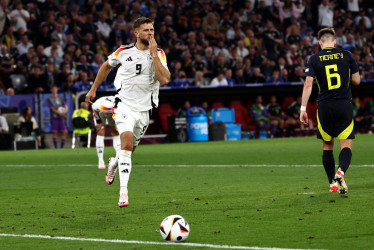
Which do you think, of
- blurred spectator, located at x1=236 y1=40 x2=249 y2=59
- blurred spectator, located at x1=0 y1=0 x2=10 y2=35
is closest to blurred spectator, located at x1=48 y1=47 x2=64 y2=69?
blurred spectator, located at x1=0 y1=0 x2=10 y2=35

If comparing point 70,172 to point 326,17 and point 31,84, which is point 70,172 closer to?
point 31,84

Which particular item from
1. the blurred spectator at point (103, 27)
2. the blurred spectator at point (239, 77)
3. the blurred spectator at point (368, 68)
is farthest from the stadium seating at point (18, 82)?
the blurred spectator at point (368, 68)

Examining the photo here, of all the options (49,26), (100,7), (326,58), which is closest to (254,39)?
(100,7)

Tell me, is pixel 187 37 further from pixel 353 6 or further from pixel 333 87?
pixel 333 87

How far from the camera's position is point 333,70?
35.5 feet

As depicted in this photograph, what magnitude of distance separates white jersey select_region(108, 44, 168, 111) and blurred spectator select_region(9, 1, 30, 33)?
20.2 meters

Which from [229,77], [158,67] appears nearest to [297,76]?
[229,77]

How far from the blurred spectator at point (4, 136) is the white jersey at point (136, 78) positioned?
18041 millimetres

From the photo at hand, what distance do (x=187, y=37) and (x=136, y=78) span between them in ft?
75.4

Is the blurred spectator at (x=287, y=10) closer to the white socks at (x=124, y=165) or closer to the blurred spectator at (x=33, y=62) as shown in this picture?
the blurred spectator at (x=33, y=62)

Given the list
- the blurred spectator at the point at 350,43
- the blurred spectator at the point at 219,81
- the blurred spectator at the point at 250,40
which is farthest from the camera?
the blurred spectator at the point at 350,43

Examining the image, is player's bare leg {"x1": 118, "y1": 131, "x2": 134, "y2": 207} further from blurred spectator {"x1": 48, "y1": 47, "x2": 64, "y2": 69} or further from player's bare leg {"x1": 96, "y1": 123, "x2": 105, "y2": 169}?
blurred spectator {"x1": 48, "y1": 47, "x2": 64, "y2": 69}

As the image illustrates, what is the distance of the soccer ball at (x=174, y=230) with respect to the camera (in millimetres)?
7348

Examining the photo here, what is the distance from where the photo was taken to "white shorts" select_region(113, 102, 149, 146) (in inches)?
408
